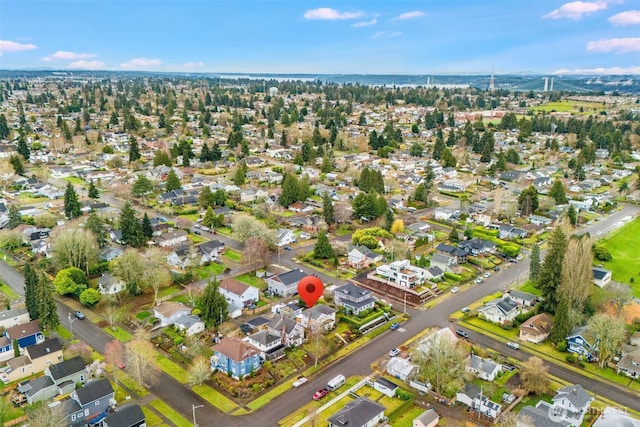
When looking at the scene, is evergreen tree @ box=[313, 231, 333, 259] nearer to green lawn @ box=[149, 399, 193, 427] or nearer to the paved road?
the paved road

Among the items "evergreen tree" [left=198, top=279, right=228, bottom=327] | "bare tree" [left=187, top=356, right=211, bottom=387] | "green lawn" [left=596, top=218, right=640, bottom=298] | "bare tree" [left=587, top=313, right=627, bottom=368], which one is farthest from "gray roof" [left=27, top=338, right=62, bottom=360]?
"green lawn" [left=596, top=218, right=640, bottom=298]

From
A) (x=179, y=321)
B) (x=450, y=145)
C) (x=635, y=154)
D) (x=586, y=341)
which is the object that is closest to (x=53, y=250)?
(x=179, y=321)

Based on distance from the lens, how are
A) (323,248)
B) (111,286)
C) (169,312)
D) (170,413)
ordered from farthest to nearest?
(323,248) < (111,286) < (169,312) < (170,413)

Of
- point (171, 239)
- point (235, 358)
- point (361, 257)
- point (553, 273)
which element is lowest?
point (235, 358)

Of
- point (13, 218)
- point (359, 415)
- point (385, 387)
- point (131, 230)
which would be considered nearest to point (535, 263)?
point (385, 387)

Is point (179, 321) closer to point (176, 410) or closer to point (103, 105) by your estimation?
point (176, 410)

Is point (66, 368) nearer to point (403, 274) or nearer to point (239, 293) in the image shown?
point (239, 293)
